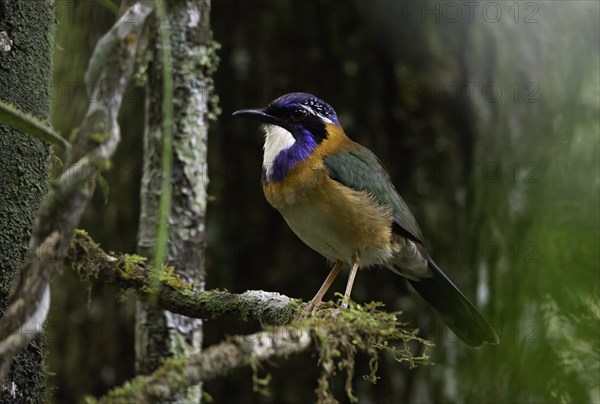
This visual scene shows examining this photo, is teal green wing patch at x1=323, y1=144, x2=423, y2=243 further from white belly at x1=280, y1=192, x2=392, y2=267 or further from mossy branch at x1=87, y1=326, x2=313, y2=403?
mossy branch at x1=87, y1=326, x2=313, y2=403

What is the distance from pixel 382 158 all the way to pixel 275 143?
1642 mm

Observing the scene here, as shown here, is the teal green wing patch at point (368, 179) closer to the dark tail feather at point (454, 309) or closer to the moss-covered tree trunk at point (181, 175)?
the dark tail feather at point (454, 309)

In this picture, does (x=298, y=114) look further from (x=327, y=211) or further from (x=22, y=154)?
(x=22, y=154)

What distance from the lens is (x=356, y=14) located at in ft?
19.1

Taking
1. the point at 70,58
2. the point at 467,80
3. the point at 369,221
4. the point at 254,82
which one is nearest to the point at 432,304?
the point at 369,221

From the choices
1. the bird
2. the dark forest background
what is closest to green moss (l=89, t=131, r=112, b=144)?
the bird

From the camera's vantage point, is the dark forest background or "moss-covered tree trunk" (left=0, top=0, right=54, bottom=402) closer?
"moss-covered tree trunk" (left=0, top=0, right=54, bottom=402)

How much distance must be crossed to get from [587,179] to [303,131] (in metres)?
2.19

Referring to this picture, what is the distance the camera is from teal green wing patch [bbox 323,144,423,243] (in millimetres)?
4324

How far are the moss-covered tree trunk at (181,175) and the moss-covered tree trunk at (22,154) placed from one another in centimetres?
144

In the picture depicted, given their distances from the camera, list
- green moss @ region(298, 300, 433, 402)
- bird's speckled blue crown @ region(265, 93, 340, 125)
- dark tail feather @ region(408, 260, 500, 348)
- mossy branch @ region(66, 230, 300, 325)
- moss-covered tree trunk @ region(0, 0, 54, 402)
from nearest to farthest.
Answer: green moss @ region(298, 300, 433, 402), moss-covered tree trunk @ region(0, 0, 54, 402), mossy branch @ region(66, 230, 300, 325), bird's speckled blue crown @ region(265, 93, 340, 125), dark tail feather @ region(408, 260, 500, 348)

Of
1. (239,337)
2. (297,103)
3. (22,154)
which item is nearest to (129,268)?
(22,154)

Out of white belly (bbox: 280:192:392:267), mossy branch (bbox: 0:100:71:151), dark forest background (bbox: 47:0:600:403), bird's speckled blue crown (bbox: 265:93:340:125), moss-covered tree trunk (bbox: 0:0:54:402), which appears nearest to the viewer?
mossy branch (bbox: 0:100:71:151)

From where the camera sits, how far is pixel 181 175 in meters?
4.27
